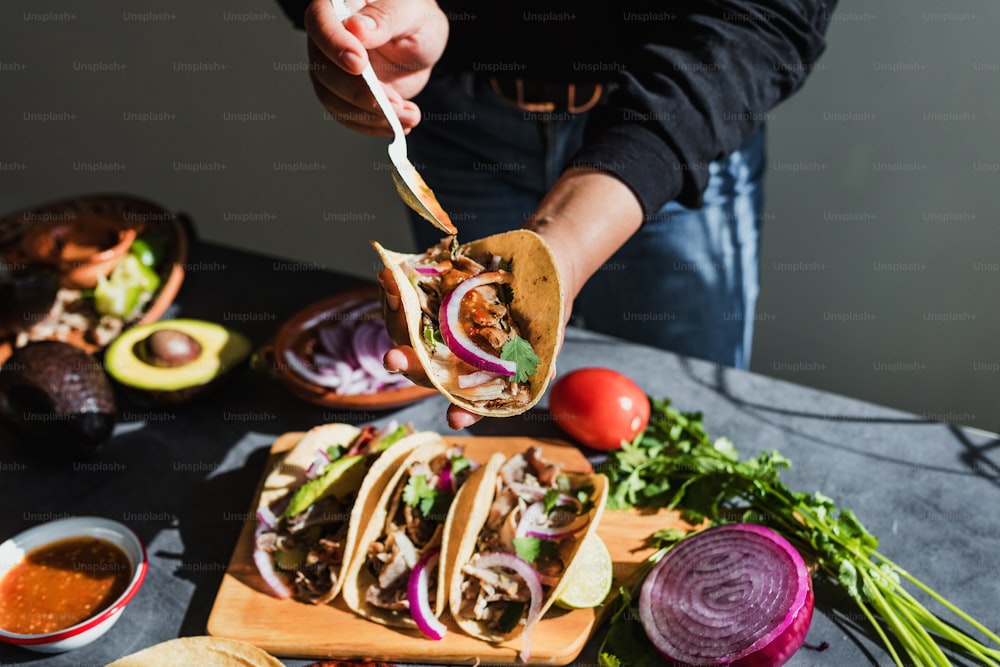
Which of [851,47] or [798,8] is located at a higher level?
[798,8]

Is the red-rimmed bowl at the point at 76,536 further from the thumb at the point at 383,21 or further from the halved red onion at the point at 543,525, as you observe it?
the thumb at the point at 383,21

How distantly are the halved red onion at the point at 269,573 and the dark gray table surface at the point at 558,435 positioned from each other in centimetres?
Result: 18

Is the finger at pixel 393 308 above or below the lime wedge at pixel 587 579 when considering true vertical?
above

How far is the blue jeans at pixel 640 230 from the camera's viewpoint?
296 centimetres

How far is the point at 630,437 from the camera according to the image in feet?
8.25

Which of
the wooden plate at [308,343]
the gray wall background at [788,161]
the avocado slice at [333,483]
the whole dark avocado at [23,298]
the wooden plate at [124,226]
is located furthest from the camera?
the gray wall background at [788,161]

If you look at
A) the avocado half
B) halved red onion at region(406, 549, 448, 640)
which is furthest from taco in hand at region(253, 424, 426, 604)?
the avocado half

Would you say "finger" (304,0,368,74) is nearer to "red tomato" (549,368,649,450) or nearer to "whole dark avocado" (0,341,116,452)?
"red tomato" (549,368,649,450)

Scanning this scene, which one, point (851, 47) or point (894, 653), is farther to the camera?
point (851, 47)

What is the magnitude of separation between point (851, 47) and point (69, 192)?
5781 mm

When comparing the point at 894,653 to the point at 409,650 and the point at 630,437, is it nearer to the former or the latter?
the point at 630,437

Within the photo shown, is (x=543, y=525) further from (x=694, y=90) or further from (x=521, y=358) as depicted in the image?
(x=694, y=90)

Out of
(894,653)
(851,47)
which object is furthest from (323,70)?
(851,47)

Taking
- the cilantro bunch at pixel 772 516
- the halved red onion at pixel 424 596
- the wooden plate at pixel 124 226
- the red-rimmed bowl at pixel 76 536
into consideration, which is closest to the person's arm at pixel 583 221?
the halved red onion at pixel 424 596
